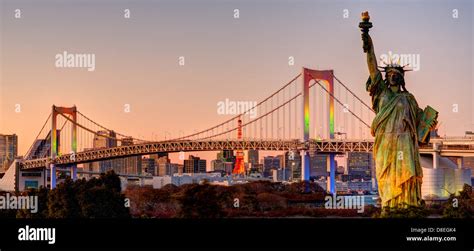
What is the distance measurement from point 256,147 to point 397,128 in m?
42.6

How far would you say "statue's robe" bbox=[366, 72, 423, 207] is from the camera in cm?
2569

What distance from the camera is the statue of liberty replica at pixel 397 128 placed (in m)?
25.7

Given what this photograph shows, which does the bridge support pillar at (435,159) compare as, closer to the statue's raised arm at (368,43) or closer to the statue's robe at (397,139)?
the statue's robe at (397,139)

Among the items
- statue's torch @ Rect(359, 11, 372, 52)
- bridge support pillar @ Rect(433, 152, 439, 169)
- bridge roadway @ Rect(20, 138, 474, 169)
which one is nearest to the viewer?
statue's torch @ Rect(359, 11, 372, 52)

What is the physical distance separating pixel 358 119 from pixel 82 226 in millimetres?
42792

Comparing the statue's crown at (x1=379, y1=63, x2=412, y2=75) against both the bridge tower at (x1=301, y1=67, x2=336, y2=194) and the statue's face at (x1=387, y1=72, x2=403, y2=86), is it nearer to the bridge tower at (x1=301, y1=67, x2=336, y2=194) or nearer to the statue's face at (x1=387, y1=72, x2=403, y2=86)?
the statue's face at (x1=387, y1=72, x2=403, y2=86)

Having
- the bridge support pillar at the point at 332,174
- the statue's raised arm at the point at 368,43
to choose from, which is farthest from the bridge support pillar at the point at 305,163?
the statue's raised arm at the point at 368,43

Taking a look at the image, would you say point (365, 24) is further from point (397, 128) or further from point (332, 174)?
point (332, 174)

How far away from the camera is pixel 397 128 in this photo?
25719 mm

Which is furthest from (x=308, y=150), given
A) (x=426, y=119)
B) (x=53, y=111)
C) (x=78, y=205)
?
(x=426, y=119)

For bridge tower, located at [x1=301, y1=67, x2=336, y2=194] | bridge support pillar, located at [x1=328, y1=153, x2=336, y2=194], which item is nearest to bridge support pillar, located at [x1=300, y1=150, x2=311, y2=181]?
bridge tower, located at [x1=301, y1=67, x2=336, y2=194]

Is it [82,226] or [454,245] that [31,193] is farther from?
[454,245]

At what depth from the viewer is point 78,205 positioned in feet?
132

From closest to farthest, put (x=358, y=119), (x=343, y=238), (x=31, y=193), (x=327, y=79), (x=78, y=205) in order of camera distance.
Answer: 1. (x=343, y=238)
2. (x=78, y=205)
3. (x=31, y=193)
4. (x=358, y=119)
5. (x=327, y=79)
